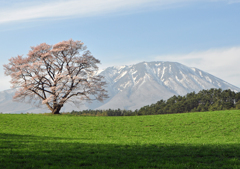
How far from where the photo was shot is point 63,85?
157ft

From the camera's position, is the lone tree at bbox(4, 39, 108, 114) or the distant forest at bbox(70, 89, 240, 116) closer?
the lone tree at bbox(4, 39, 108, 114)

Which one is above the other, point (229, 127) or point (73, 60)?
point (73, 60)

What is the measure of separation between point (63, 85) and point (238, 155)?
38988 mm

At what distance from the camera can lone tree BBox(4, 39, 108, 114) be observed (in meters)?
48.1

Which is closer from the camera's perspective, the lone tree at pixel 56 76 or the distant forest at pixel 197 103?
the lone tree at pixel 56 76

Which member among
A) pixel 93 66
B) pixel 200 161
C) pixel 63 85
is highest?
pixel 93 66

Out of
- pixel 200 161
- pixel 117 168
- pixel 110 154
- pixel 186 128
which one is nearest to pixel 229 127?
pixel 186 128

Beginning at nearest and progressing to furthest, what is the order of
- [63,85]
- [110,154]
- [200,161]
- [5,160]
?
1. [5,160]
2. [200,161]
3. [110,154]
4. [63,85]

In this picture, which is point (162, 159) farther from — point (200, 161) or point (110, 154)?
point (110, 154)

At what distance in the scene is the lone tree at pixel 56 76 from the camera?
48062 mm

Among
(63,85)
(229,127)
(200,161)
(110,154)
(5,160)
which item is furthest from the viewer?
(63,85)

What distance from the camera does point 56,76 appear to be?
4822cm

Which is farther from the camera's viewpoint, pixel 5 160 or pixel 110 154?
pixel 110 154

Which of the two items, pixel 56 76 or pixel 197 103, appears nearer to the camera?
pixel 56 76
